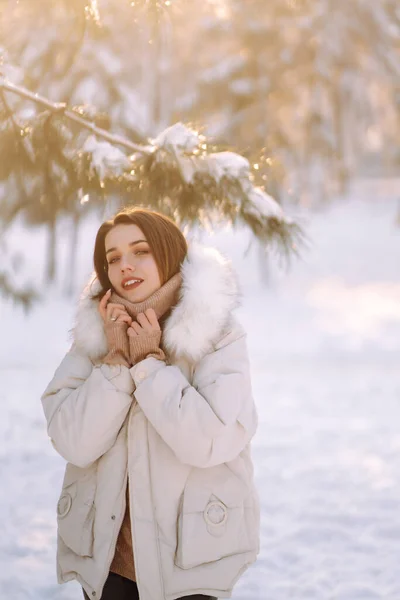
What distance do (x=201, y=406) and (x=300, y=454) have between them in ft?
12.4

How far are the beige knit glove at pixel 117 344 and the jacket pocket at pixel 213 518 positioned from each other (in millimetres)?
367

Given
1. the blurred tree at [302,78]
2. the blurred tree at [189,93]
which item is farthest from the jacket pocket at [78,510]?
the blurred tree at [302,78]

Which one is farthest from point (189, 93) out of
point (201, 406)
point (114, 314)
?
point (201, 406)

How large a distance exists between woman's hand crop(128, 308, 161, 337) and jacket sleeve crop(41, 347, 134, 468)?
0.10m

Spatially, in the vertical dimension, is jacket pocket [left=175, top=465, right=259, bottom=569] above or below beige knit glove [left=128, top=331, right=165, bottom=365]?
below

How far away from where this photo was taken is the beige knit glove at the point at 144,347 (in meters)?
2.28

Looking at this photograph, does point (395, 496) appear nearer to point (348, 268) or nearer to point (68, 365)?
point (68, 365)

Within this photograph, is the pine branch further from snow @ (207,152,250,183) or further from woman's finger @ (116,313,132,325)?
woman's finger @ (116,313,132,325)

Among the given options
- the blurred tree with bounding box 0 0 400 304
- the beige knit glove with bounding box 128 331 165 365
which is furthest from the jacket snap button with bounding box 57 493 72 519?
the blurred tree with bounding box 0 0 400 304

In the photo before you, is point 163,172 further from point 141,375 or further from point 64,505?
point 64,505

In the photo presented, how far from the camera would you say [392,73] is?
543 inches

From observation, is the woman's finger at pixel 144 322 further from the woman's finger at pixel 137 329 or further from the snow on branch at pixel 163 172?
the snow on branch at pixel 163 172

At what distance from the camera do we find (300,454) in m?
5.79

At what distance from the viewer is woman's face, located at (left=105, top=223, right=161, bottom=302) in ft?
7.76
